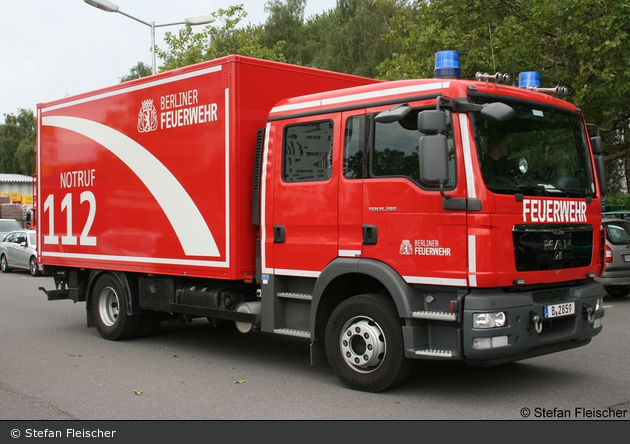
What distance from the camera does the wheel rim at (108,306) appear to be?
32.8 ft

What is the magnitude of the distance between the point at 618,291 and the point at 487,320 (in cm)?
971

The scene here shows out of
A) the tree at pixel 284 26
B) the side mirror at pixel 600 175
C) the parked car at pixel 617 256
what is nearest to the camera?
the side mirror at pixel 600 175

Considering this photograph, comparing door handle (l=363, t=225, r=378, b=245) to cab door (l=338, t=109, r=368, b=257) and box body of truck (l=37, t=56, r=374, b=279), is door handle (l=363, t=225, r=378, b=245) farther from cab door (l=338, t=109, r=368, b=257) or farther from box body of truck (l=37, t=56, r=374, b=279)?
box body of truck (l=37, t=56, r=374, b=279)

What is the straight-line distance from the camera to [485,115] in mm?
6008

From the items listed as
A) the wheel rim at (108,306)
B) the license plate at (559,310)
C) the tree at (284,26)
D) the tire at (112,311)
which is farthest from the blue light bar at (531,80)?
the tree at (284,26)

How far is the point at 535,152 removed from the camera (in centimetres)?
646

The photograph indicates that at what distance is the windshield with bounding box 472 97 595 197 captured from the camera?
610cm

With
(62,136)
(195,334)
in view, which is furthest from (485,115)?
(62,136)

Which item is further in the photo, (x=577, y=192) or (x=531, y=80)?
(x=531, y=80)

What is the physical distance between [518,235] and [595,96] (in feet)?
37.9

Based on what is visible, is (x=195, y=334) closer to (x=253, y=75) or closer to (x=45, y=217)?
(x=45, y=217)

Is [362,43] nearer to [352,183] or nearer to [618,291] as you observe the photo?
[618,291]

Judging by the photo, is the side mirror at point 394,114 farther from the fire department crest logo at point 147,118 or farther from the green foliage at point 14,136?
the green foliage at point 14,136

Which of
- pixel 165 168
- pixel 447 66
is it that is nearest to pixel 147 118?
pixel 165 168
